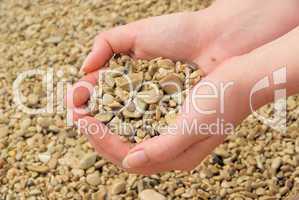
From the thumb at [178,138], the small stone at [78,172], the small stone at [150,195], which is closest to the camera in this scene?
the thumb at [178,138]

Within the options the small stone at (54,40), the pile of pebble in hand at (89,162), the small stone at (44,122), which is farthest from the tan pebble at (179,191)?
the small stone at (54,40)

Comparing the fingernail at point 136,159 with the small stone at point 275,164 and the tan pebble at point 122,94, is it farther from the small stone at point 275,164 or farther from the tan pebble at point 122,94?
the small stone at point 275,164

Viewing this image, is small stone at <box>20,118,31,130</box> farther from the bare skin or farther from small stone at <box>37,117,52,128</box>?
the bare skin

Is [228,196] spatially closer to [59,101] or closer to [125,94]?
[125,94]

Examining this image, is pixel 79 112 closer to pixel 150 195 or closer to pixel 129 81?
pixel 129 81

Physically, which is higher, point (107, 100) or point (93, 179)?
point (107, 100)

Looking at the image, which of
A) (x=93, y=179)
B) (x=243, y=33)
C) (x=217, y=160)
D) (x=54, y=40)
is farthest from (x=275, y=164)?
(x=54, y=40)
